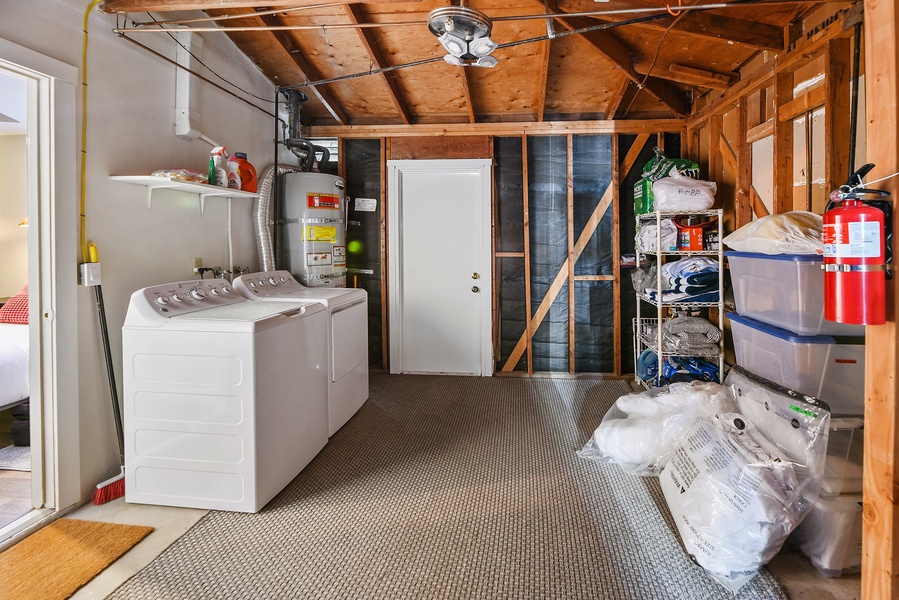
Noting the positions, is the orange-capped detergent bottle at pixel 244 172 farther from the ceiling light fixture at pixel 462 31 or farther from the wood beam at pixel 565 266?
the wood beam at pixel 565 266

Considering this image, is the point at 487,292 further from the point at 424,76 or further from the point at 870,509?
the point at 870,509

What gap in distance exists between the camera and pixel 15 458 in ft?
8.58

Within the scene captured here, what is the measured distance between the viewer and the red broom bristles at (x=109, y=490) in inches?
86.0

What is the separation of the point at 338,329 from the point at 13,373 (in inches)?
71.7

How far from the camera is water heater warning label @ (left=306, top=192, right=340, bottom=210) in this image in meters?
3.58

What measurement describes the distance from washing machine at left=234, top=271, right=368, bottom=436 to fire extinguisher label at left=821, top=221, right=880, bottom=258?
2.31 m

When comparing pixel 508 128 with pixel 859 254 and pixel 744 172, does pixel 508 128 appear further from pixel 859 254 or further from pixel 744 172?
pixel 859 254

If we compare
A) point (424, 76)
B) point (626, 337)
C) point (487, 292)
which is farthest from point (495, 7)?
point (626, 337)

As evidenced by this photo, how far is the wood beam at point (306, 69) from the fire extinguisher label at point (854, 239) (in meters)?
3.25

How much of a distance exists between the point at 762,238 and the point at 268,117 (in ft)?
11.7

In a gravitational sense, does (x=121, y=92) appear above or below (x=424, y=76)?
below

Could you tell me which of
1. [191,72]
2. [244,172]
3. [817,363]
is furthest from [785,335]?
[191,72]

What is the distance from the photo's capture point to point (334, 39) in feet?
10.6

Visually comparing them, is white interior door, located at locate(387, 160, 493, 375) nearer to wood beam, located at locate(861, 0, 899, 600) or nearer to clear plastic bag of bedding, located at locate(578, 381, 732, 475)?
clear plastic bag of bedding, located at locate(578, 381, 732, 475)
